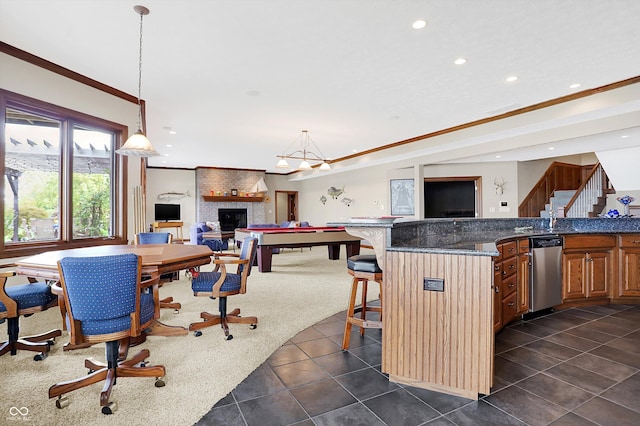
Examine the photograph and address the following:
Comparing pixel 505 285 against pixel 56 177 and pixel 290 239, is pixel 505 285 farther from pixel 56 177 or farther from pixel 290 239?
pixel 56 177

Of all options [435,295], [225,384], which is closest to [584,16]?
[435,295]

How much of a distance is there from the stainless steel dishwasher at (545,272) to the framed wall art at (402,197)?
5161 millimetres

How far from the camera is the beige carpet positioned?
187 cm

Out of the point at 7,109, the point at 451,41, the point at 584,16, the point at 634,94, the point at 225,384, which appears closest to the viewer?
the point at 225,384

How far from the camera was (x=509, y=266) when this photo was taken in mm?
3139

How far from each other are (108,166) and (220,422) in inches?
168

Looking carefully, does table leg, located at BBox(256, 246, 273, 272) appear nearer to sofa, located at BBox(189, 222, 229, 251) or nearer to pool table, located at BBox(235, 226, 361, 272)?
pool table, located at BBox(235, 226, 361, 272)

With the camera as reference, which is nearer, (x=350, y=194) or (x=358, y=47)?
(x=358, y=47)

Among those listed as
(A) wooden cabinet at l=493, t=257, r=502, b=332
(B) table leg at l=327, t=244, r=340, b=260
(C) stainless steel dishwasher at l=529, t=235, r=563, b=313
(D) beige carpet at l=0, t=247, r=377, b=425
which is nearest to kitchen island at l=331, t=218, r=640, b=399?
(A) wooden cabinet at l=493, t=257, r=502, b=332

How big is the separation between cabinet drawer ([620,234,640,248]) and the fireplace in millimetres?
10850

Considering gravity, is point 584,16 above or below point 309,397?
above

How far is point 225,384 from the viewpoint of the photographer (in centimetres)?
218

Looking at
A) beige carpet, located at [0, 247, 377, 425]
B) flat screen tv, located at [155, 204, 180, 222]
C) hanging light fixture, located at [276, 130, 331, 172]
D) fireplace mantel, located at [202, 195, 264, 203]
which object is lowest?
beige carpet, located at [0, 247, 377, 425]

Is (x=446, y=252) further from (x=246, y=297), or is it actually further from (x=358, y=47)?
(x=246, y=297)
